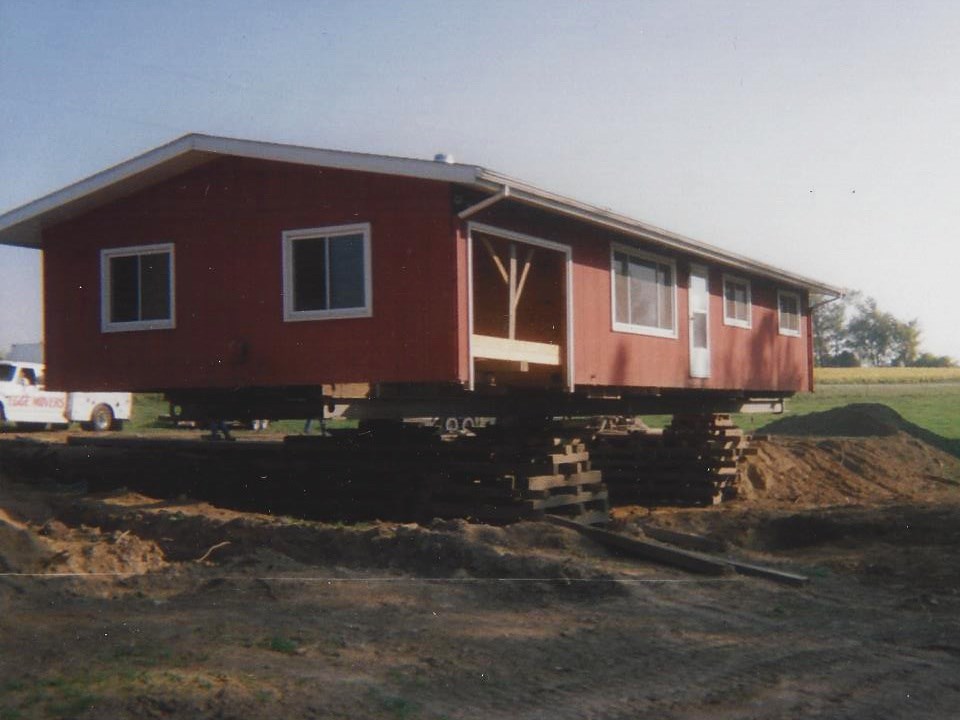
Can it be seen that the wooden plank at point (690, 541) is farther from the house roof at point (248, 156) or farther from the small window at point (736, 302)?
the small window at point (736, 302)

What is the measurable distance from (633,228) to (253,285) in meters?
5.85

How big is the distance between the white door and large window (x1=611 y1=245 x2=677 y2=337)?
34.6 inches

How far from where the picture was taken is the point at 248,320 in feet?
46.7

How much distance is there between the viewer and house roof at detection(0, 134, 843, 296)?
12.5 m

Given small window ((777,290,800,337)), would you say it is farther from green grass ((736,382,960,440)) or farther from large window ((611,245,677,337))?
green grass ((736,382,960,440))

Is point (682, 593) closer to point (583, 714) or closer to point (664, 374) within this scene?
point (583, 714)

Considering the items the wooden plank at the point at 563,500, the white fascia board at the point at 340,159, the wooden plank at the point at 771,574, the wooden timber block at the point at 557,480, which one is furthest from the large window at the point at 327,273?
the wooden plank at the point at 771,574

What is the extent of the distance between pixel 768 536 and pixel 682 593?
215 inches

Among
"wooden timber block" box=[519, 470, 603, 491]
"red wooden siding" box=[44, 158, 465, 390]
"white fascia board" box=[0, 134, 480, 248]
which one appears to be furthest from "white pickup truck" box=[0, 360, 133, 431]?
"wooden timber block" box=[519, 470, 603, 491]

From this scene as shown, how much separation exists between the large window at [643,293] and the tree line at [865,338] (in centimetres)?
11988

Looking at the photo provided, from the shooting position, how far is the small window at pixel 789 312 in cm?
2394

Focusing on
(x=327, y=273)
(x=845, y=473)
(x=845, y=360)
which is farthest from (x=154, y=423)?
(x=845, y=360)

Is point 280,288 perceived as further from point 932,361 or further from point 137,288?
point 932,361

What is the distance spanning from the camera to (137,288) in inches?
603
